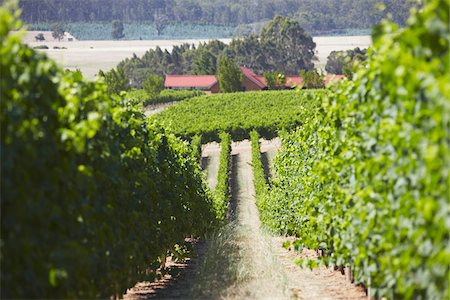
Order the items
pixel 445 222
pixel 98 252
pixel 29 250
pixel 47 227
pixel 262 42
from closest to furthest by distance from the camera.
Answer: pixel 445 222, pixel 29 250, pixel 47 227, pixel 98 252, pixel 262 42

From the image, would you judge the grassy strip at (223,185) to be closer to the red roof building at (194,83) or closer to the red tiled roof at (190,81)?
the red roof building at (194,83)

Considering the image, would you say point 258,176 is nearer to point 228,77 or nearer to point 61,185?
point 61,185

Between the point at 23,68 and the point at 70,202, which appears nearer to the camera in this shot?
the point at 23,68

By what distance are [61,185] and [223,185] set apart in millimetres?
31597

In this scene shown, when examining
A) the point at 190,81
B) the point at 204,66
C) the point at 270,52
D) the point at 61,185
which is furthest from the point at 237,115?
the point at 270,52

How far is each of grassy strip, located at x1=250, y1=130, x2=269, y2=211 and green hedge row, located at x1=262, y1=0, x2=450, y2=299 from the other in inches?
856

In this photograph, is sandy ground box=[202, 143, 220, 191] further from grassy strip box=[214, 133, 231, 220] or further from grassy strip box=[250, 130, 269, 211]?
grassy strip box=[250, 130, 269, 211]

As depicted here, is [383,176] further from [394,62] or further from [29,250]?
[29,250]

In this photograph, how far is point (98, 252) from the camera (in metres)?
7.07

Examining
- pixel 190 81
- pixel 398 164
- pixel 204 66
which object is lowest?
pixel 190 81

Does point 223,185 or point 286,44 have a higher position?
point 286,44

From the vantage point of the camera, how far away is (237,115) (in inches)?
2665

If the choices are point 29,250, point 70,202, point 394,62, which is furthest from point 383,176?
point 29,250

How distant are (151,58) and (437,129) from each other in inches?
6736
